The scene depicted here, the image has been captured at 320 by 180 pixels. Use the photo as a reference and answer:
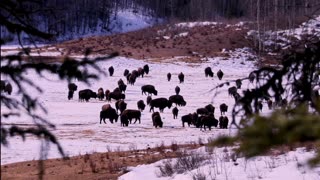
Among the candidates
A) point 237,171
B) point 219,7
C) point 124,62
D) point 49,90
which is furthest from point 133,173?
point 219,7

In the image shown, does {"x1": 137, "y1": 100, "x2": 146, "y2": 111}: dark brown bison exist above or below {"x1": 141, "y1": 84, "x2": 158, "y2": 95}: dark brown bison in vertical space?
below

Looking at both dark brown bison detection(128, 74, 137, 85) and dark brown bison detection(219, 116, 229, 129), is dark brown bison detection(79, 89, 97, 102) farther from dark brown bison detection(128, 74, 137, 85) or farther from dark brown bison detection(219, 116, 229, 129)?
dark brown bison detection(219, 116, 229, 129)

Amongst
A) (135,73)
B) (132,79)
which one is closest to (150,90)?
(132,79)

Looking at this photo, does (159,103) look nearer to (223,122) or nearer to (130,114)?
(130,114)

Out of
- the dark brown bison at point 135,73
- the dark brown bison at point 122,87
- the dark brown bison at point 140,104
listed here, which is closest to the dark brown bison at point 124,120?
the dark brown bison at point 140,104

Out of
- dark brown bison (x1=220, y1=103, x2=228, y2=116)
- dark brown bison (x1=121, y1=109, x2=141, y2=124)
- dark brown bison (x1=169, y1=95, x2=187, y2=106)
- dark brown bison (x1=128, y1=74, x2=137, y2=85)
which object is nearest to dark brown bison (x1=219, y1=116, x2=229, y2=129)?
dark brown bison (x1=220, y1=103, x2=228, y2=116)

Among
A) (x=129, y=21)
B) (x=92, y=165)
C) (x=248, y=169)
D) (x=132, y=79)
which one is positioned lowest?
(x=92, y=165)

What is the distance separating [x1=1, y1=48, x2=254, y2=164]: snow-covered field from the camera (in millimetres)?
18438

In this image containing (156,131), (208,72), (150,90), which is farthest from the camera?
(208,72)

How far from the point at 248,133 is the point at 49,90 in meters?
32.7

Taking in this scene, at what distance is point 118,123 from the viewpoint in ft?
83.1

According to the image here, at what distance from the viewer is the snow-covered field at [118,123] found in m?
18.4

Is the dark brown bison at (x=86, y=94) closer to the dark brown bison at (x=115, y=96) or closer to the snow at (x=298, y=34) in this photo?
the dark brown bison at (x=115, y=96)

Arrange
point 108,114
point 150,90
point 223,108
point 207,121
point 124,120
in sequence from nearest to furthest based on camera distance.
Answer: point 207,121 → point 124,120 → point 108,114 → point 223,108 → point 150,90
